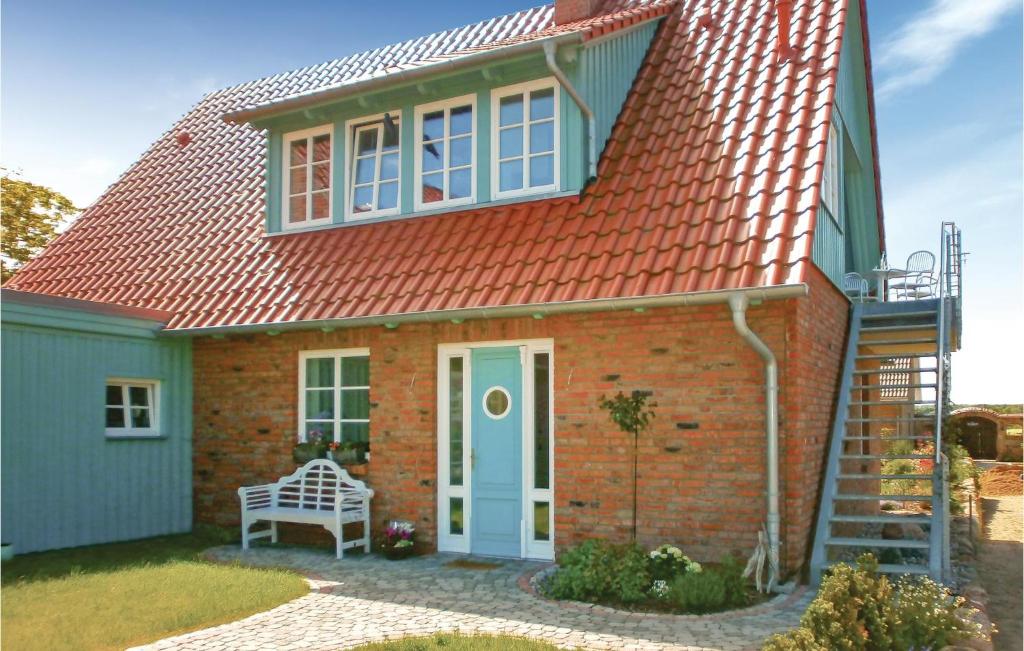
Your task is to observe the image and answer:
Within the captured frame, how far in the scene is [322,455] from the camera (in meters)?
10.7

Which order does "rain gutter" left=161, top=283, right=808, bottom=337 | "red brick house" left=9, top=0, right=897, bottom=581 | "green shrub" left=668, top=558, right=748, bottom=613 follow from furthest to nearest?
1. "red brick house" left=9, top=0, right=897, bottom=581
2. "rain gutter" left=161, top=283, right=808, bottom=337
3. "green shrub" left=668, top=558, right=748, bottom=613

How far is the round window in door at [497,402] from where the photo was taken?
31.8 ft

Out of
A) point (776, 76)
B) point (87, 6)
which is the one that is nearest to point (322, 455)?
point (87, 6)

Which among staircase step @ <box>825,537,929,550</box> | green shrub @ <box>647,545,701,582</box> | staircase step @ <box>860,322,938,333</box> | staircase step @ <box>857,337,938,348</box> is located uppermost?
staircase step @ <box>860,322,938,333</box>

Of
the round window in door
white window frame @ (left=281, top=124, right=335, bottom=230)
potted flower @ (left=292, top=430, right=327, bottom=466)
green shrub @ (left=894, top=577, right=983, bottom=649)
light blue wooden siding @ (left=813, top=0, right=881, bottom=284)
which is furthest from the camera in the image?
white window frame @ (left=281, top=124, right=335, bottom=230)

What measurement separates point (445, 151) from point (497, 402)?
11.5 ft

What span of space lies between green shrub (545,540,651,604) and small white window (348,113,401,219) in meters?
5.62

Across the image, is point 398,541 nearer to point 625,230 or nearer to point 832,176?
point 625,230

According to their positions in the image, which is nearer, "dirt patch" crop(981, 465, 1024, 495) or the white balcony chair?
the white balcony chair

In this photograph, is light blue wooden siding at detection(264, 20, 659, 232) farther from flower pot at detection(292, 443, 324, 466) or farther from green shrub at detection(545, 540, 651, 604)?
green shrub at detection(545, 540, 651, 604)

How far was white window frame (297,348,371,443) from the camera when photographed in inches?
424

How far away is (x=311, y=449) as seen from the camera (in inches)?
422

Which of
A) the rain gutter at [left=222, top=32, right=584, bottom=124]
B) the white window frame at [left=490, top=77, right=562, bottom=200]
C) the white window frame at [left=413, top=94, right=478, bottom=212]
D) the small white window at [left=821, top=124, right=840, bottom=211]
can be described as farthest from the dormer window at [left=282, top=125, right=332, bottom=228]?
the small white window at [left=821, top=124, right=840, bottom=211]

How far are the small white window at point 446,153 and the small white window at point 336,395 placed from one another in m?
2.29
